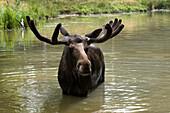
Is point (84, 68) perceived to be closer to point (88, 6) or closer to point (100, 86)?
point (100, 86)

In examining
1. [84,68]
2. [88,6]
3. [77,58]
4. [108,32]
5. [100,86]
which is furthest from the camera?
[88,6]

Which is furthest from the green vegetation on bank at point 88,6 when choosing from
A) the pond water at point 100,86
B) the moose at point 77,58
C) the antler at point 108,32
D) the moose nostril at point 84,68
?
the moose nostril at point 84,68

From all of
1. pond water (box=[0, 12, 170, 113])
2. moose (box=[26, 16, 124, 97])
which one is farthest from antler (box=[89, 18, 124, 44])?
pond water (box=[0, 12, 170, 113])

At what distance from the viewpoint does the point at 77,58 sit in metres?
5.73

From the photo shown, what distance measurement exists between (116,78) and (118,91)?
126 centimetres

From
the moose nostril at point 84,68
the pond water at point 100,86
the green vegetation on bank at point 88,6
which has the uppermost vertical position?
the green vegetation on bank at point 88,6

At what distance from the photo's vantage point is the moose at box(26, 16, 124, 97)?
5625 millimetres

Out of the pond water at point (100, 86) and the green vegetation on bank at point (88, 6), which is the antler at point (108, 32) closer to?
the pond water at point (100, 86)

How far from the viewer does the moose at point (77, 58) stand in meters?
5.62

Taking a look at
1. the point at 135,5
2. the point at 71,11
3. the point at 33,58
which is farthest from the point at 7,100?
the point at 135,5

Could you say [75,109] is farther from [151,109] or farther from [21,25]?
[21,25]

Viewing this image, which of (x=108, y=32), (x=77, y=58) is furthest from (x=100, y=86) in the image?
(x=77, y=58)

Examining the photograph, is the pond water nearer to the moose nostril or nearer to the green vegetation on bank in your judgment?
the moose nostril

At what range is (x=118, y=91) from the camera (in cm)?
714
